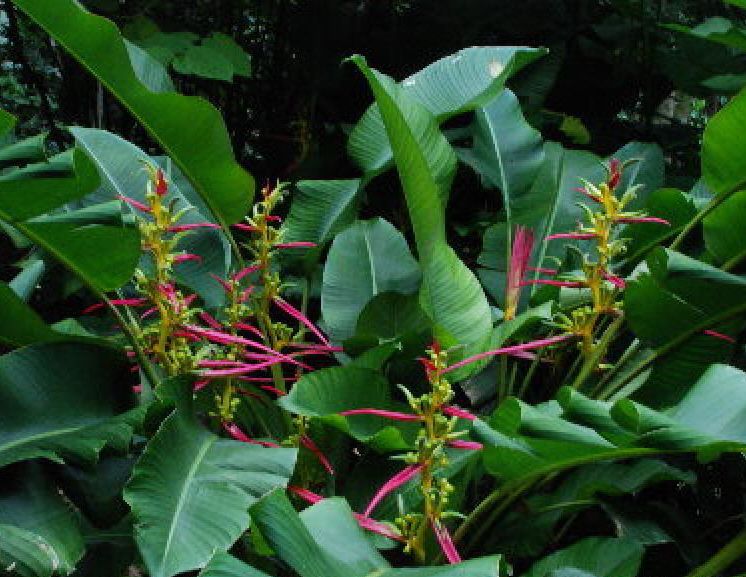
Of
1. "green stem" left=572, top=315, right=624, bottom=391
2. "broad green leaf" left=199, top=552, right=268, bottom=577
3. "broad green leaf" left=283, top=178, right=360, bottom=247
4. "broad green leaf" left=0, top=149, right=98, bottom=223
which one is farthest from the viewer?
"broad green leaf" left=283, top=178, right=360, bottom=247

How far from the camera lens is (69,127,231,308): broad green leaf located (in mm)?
1552

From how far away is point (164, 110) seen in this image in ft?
4.65

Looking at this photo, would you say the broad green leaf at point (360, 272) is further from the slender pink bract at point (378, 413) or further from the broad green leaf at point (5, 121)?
the broad green leaf at point (5, 121)

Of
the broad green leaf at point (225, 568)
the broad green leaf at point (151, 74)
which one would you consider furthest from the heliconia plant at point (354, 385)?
the broad green leaf at point (151, 74)

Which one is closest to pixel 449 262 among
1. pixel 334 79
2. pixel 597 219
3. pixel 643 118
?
pixel 597 219

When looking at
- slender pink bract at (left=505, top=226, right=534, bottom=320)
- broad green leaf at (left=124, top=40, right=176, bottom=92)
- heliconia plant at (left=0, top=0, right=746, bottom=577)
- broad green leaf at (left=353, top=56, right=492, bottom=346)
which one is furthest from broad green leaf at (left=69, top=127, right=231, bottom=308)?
slender pink bract at (left=505, top=226, right=534, bottom=320)

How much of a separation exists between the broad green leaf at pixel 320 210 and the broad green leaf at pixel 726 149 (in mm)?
550

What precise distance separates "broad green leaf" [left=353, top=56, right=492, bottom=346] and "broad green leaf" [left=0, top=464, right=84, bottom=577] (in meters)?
0.52

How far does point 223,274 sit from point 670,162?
5.48 feet

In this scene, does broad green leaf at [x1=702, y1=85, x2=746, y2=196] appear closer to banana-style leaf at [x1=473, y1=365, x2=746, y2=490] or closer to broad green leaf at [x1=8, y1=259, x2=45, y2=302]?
banana-style leaf at [x1=473, y1=365, x2=746, y2=490]

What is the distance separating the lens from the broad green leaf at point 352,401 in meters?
1.18

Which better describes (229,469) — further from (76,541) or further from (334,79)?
(334,79)

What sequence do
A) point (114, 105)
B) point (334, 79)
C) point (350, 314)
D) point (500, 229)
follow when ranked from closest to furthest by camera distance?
point (350, 314), point (500, 229), point (334, 79), point (114, 105)

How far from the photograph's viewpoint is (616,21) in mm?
2793
